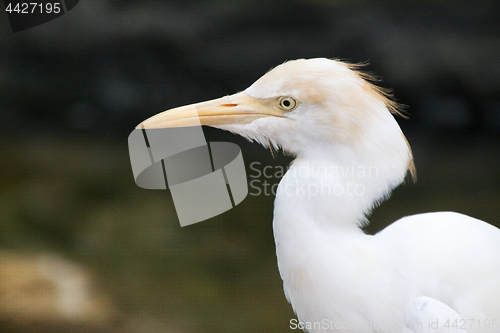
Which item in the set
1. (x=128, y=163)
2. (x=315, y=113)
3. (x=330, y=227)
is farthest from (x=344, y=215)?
(x=128, y=163)

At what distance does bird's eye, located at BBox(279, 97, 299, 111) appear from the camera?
Answer: 750 mm

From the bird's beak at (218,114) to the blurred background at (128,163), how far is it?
107 cm

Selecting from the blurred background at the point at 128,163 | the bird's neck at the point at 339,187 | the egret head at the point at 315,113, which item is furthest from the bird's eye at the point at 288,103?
the blurred background at the point at 128,163

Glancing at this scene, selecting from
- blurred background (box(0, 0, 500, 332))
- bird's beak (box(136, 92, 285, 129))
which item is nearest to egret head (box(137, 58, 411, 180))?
bird's beak (box(136, 92, 285, 129))

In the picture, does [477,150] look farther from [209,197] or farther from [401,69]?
[209,197]

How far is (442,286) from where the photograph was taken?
764 millimetres

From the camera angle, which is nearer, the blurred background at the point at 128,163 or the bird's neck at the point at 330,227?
the bird's neck at the point at 330,227

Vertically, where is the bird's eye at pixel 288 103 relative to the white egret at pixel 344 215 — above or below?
above

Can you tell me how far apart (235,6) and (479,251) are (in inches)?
60.2

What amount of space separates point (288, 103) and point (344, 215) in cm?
23

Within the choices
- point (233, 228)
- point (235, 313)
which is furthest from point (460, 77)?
point (235, 313)

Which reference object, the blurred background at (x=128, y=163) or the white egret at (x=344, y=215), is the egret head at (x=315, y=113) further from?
the blurred background at (x=128, y=163)

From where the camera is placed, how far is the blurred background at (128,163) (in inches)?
65.5

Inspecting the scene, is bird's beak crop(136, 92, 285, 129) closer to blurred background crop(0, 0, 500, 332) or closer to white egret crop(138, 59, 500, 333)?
white egret crop(138, 59, 500, 333)
